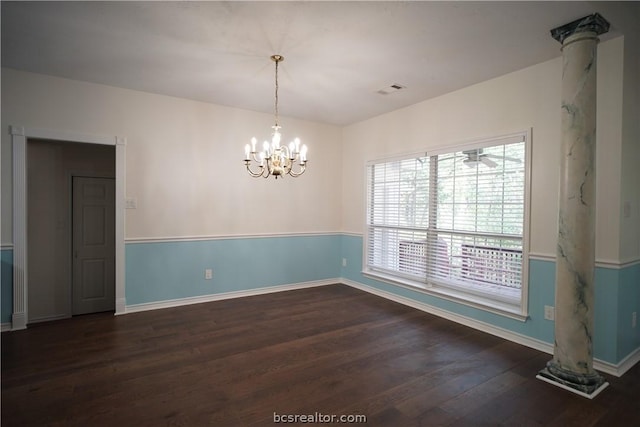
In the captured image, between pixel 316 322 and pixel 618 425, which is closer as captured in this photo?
pixel 618 425

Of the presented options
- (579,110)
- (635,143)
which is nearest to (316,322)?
(579,110)

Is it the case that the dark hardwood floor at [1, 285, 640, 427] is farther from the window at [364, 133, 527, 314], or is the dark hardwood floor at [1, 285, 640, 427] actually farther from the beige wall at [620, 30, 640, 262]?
the beige wall at [620, 30, 640, 262]

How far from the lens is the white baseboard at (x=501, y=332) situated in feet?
8.92

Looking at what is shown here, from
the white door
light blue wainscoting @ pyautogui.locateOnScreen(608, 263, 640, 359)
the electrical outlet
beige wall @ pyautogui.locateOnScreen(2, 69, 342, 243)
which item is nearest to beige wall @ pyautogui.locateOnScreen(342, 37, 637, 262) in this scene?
light blue wainscoting @ pyautogui.locateOnScreen(608, 263, 640, 359)

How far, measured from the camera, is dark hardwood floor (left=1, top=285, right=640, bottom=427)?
2137 mm

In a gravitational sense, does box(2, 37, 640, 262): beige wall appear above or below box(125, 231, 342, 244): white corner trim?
above

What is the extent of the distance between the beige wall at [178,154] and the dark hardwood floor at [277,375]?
51.4 inches

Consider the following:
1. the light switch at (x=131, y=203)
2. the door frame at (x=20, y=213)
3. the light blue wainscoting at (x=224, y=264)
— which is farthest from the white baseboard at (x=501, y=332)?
the door frame at (x=20, y=213)

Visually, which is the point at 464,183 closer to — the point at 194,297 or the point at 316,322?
the point at 316,322

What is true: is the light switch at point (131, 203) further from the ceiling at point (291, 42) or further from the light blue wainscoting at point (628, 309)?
the light blue wainscoting at point (628, 309)

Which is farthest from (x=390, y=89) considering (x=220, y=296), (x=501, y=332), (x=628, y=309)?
(x=220, y=296)

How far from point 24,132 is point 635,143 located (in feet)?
19.3

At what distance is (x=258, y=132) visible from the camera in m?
4.87

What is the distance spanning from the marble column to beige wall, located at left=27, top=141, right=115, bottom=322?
5510mm
